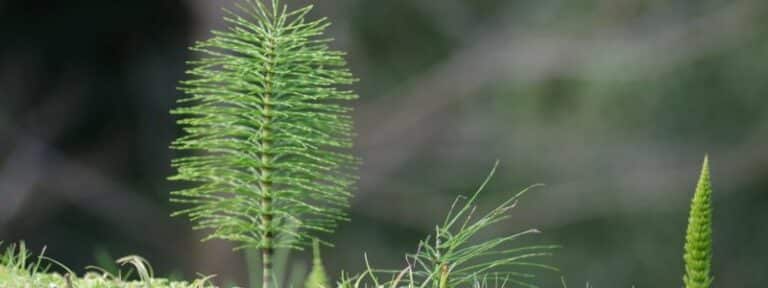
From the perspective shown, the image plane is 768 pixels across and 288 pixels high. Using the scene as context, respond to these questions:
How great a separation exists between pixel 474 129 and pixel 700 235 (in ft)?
20.4

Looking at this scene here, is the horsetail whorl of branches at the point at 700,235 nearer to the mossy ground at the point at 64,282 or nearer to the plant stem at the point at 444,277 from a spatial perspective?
the plant stem at the point at 444,277

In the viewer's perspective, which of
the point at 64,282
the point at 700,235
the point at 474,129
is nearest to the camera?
the point at 700,235

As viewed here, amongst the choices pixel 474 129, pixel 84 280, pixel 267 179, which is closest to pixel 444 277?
pixel 267 179

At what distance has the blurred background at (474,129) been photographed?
21.2 feet

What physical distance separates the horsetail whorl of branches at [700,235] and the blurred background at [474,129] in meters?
5.67

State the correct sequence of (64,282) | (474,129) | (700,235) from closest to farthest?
1. (700,235)
2. (64,282)
3. (474,129)

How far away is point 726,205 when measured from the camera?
689cm

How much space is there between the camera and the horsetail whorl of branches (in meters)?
0.73

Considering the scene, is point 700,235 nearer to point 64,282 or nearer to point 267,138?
point 267,138

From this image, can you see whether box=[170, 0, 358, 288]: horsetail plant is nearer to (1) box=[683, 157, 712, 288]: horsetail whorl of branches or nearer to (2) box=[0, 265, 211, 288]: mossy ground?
(2) box=[0, 265, 211, 288]: mossy ground

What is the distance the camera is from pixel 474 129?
22.8ft

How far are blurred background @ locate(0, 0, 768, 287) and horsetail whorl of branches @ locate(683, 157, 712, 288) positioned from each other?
5.67m

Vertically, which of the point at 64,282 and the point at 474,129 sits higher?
the point at 474,129

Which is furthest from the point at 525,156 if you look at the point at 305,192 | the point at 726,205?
the point at 305,192
